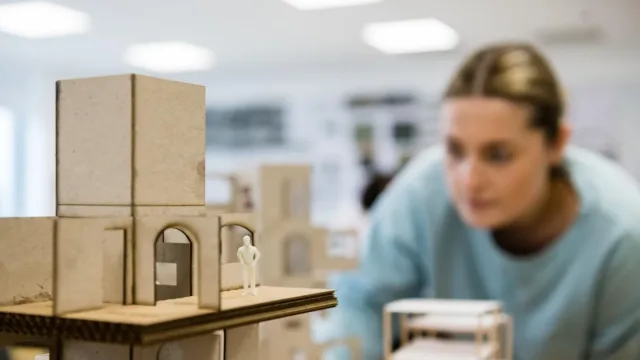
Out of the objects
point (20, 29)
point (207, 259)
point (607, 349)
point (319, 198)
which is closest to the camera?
point (207, 259)

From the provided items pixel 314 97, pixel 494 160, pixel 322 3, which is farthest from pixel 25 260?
pixel 314 97

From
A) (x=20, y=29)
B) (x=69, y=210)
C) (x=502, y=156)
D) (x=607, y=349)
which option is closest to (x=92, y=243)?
(x=69, y=210)

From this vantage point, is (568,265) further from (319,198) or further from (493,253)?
(319,198)

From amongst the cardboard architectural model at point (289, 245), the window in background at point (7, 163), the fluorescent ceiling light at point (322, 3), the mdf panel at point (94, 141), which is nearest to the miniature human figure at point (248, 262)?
the mdf panel at point (94, 141)

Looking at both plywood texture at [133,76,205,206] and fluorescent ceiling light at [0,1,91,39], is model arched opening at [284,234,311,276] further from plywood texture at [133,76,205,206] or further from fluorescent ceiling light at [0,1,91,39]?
fluorescent ceiling light at [0,1,91,39]

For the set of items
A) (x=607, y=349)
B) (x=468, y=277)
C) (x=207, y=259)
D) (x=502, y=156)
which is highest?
(x=502, y=156)

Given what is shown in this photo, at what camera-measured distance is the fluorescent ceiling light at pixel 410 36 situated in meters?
3.84

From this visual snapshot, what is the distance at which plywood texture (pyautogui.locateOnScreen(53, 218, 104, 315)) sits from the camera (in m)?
0.89

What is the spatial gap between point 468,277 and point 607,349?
52 centimetres

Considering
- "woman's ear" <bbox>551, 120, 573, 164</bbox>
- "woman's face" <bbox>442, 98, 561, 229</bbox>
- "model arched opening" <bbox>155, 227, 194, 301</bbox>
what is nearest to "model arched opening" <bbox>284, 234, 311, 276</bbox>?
"woman's face" <bbox>442, 98, 561, 229</bbox>

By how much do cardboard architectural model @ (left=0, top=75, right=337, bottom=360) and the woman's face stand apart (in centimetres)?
181

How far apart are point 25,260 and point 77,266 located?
0.13 meters

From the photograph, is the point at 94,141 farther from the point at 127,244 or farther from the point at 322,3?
the point at 322,3

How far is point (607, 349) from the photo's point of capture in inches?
107
